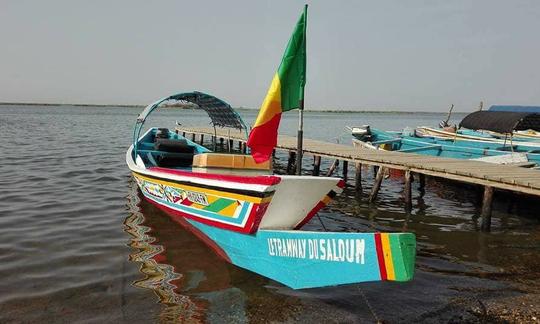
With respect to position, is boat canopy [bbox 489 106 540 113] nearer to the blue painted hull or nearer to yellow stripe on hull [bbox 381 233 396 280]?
the blue painted hull

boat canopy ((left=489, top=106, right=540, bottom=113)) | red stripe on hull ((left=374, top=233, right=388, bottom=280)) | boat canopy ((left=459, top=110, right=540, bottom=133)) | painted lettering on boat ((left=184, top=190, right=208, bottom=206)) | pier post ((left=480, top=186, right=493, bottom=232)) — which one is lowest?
pier post ((left=480, top=186, right=493, bottom=232))

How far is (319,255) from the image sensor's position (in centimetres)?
543

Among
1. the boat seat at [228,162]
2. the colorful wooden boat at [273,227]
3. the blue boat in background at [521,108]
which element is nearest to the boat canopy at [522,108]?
the blue boat in background at [521,108]

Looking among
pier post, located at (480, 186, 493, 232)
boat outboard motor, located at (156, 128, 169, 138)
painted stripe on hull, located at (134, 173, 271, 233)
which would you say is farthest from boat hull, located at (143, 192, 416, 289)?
boat outboard motor, located at (156, 128, 169, 138)

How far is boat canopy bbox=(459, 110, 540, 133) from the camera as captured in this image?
18094mm

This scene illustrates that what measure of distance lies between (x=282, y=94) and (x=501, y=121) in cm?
1598

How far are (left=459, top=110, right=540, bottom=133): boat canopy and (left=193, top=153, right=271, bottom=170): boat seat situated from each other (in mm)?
13546

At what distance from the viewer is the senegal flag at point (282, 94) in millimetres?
6664

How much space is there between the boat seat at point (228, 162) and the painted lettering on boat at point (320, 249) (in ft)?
11.0

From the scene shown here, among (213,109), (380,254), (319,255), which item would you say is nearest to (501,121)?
(213,109)

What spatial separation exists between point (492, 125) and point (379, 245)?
17.5m

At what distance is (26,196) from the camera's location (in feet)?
42.7

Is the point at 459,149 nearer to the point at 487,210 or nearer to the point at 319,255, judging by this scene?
the point at 487,210

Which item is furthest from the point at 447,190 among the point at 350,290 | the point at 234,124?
the point at 350,290
